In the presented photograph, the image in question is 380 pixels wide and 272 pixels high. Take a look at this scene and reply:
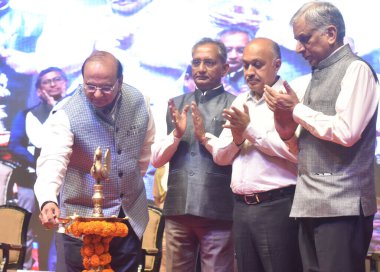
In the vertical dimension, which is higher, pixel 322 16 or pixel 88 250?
pixel 322 16

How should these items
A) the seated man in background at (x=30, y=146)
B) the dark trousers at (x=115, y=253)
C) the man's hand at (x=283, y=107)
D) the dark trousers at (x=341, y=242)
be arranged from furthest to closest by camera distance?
the seated man in background at (x=30, y=146) < the dark trousers at (x=115, y=253) < the man's hand at (x=283, y=107) < the dark trousers at (x=341, y=242)

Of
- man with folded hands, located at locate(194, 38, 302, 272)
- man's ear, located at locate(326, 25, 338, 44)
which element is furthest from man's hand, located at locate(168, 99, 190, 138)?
man's ear, located at locate(326, 25, 338, 44)

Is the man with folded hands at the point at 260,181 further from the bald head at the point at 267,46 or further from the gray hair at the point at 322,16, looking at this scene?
the gray hair at the point at 322,16

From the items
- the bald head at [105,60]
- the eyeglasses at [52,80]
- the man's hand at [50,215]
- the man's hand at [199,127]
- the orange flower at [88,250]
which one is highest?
the eyeglasses at [52,80]

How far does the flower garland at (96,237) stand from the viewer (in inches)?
90.0

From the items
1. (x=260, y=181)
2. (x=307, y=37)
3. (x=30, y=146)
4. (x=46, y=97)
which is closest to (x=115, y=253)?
(x=260, y=181)

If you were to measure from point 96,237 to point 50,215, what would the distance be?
284 millimetres

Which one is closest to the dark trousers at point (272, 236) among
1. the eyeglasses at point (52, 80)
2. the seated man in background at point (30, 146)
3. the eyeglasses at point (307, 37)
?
the eyeglasses at point (307, 37)

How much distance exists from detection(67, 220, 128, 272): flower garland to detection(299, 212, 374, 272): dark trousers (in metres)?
0.81

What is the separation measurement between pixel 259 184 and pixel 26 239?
2.55 metres

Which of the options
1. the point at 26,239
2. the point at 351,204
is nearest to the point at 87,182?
the point at 351,204

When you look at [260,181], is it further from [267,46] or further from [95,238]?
[95,238]

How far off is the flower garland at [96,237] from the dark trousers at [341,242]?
0.81 m

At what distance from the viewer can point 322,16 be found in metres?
2.84
